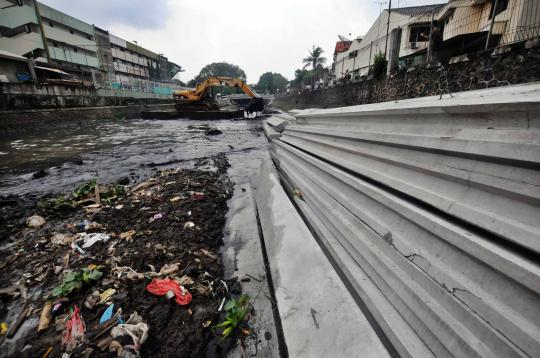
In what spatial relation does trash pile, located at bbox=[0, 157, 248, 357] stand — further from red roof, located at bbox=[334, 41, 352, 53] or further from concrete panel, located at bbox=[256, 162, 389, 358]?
red roof, located at bbox=[334, 41, 352, 53]

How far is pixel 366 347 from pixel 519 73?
650 cm

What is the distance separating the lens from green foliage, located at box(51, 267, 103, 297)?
79.3 inches

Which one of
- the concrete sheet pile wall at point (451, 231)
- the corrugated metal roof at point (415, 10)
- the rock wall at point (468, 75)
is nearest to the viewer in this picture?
the concrete sheet pile wall at point (451, 231)

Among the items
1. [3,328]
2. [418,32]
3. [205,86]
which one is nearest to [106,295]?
[3,328]

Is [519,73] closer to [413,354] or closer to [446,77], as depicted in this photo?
[446,77]

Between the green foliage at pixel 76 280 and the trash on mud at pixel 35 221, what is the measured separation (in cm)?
164

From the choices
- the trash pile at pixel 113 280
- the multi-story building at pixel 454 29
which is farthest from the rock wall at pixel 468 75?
the trash pile at pixel 113 280

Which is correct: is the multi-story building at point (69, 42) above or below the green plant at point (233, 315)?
above

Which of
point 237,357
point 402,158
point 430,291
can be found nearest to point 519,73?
point 402,158

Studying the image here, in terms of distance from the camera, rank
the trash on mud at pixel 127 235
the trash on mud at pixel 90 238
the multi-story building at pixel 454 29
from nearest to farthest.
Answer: the trash on mud at pixel 90 238, the trash on mud at pixel 127 235, the multi-story building at pixel 454 29

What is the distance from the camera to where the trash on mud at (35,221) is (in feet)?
10.6

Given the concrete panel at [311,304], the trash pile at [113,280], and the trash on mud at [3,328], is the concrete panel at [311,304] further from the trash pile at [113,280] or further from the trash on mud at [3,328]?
the trash on mud at [3,328]

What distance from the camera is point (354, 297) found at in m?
1.70

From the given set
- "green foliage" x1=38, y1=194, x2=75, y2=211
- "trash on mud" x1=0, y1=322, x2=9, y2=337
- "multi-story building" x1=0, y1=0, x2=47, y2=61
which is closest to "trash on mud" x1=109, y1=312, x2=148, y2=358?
"trash on mud" x1=0, y1=322, x2=9, y2=337
